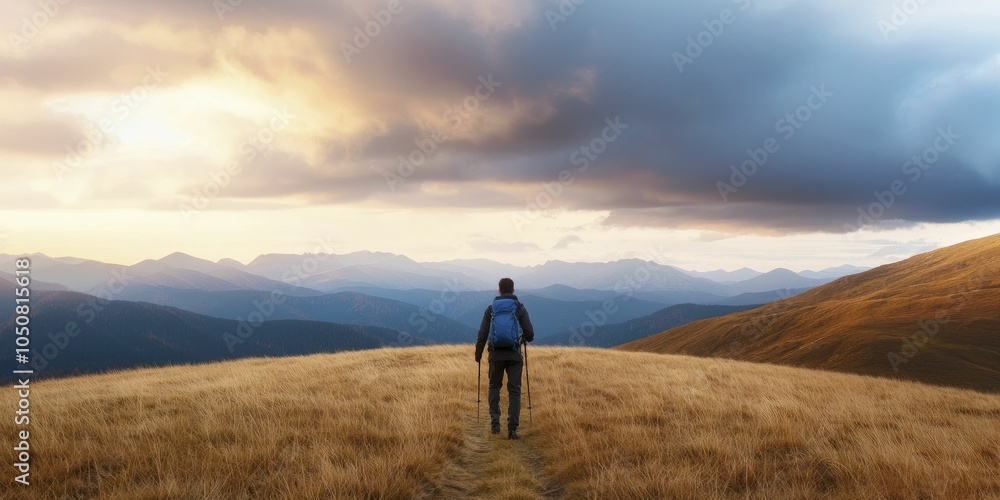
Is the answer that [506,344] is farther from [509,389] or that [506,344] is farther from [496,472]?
[496,472]

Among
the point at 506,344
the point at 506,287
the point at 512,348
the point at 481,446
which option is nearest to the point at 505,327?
the point at 506,344

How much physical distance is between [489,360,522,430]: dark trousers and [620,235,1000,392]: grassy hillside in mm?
73723

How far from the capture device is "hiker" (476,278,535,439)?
36.1ft

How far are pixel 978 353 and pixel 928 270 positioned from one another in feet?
429

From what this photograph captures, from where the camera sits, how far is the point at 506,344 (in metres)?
11.1

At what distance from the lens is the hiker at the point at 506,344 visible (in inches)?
434

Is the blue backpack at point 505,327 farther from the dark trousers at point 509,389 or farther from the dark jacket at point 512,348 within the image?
the dark trousers at point 509,389

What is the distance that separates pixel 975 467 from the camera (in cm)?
807

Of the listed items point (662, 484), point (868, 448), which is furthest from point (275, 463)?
point (868, 448)

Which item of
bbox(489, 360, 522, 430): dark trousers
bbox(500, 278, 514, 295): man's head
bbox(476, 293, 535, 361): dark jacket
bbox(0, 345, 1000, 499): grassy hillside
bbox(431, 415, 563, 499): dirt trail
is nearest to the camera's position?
bbox(0, 345, 1000, 499): grassy hillside

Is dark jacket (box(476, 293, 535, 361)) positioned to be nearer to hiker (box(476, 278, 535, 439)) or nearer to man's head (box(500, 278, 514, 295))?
hiker (box(476, 278, 535, 439))

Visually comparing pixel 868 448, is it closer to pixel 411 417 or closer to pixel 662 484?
pixel 662 484

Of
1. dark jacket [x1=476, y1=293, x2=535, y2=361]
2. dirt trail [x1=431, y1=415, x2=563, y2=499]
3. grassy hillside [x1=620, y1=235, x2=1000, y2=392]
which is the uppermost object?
dark jacket [x1=476, y1=293, x2=535, y2=361]

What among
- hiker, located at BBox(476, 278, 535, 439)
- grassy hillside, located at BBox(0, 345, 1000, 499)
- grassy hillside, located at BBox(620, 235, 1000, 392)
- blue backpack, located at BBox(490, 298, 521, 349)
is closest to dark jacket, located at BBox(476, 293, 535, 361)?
hiker, located at BBox(476, 278, 535, 439)
